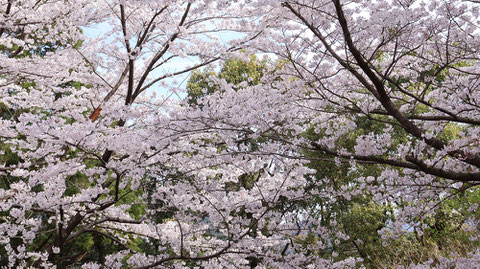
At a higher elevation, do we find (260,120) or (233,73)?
(233,73)

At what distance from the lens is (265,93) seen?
13.1 feet

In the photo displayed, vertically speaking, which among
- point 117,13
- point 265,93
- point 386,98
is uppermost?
point 117,13

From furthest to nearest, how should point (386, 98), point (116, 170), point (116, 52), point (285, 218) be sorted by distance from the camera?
point (116, 52)
point (285, 218)
point (116, 170)
point (386, 98)

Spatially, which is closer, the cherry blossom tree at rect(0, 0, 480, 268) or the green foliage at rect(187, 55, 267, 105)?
the cherry blossom tree at rect(0, 0, 480, 268)

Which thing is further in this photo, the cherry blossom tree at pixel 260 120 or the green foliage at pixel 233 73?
the green foliage at pixel 233 73

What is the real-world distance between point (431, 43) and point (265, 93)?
1.87 metres

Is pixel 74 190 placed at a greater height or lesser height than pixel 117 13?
lesser

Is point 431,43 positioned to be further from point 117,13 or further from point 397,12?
point 117,13

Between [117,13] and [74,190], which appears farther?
[74,190]

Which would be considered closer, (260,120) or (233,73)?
(260,120)

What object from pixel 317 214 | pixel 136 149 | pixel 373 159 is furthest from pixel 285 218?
pixel 317 214

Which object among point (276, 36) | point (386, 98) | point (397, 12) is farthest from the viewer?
point (276, 36)

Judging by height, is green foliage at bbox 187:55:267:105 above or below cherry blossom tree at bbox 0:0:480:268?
above

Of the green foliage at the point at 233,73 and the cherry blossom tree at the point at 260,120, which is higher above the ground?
the green foliage at the point at 233,73
